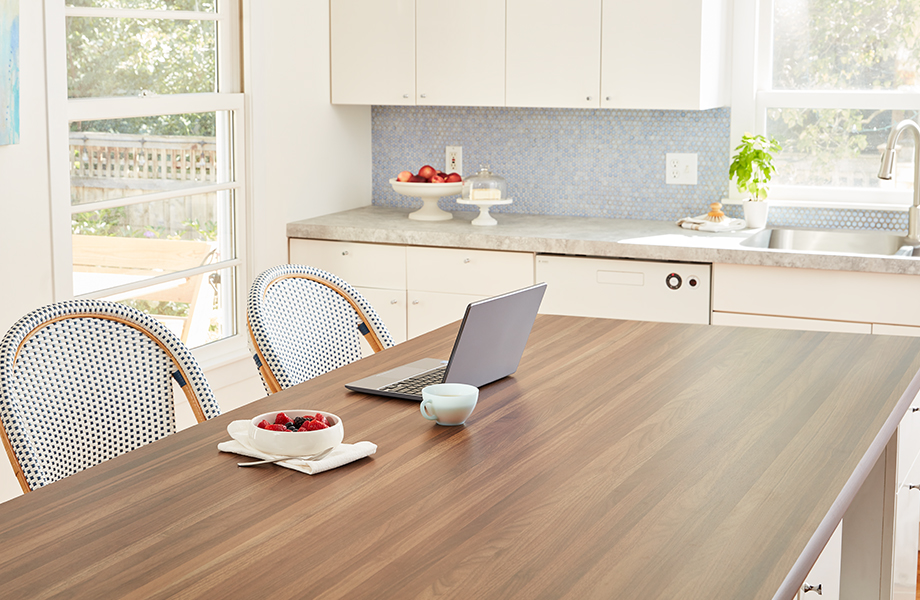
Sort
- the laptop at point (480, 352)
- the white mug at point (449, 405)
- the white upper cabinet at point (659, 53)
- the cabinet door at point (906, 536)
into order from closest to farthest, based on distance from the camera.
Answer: the white mug at point (449, 405)
the laptop at point (480, 352)
the cabinet door at point (906, 536)
the white upper cabinet at point (659, 53)

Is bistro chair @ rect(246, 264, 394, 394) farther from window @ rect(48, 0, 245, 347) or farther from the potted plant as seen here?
the potted plant

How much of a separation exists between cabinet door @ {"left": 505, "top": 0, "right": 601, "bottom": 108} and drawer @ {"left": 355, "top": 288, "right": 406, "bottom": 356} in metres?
0.88

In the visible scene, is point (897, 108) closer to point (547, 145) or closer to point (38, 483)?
point (547, 145)

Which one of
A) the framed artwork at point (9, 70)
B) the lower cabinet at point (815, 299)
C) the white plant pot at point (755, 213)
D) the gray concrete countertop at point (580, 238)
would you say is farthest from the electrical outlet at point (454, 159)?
the framed artwork at point (9, 70)

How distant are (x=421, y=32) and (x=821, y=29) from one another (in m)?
1.52

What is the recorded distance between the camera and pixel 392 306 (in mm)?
3939

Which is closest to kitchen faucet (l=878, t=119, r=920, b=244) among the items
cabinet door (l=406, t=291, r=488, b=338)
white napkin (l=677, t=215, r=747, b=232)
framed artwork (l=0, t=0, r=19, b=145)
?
white napkin (l=677, t=215, r=747, b=232)

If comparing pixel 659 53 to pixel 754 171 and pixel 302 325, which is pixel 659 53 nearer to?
pixel 754 171

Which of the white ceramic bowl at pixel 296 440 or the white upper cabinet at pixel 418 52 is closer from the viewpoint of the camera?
the white ceramic bowl at pixel 296 440

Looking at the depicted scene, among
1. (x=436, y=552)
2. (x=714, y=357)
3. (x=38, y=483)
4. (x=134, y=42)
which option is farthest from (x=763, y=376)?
(x=134, y=42)

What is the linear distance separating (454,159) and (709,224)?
1209 mm

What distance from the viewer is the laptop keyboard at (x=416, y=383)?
6.18 feet

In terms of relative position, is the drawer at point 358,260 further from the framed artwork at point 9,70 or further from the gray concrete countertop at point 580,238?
the framed artwork at point 9,70

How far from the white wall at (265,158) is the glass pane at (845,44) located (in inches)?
70.5
